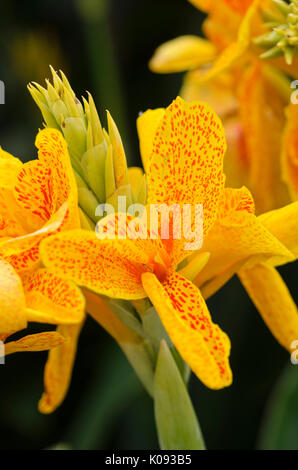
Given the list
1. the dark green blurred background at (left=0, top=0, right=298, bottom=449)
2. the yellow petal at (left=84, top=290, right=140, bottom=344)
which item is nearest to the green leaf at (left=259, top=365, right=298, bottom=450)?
the dark green blurred background at (left=0, top=0, right=298, bottom=449)

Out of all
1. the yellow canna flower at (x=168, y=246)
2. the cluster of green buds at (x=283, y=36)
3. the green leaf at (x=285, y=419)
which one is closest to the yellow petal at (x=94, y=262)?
the yellow canna flower at (x=168, y=246)

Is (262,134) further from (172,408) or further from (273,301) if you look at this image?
(172,408)

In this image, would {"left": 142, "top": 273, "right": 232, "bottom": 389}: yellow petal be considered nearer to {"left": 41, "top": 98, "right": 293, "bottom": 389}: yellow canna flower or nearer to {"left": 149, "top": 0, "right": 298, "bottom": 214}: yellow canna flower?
{"left": 41, "top": 98, "right": 293, "bottom": 389}: yellow canna flower

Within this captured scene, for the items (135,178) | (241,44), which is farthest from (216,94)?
(135,178)

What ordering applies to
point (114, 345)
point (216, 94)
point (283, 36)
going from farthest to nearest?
point (114, 345) → point (216, 94) → point (283, 36)

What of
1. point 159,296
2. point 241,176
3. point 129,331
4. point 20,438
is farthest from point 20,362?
point 159,296
